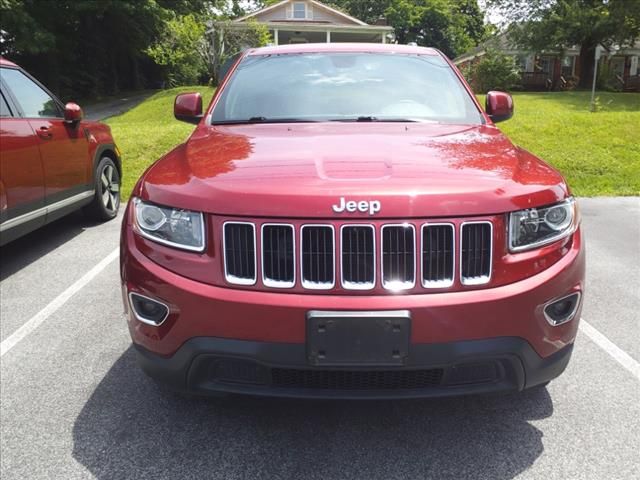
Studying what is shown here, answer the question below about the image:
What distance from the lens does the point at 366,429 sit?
8.51 feet

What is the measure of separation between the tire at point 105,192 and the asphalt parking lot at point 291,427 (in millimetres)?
2838

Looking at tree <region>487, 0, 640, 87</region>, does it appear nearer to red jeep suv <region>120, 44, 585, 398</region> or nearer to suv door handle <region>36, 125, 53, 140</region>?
suv door handle <region>36, 125, 53, 140</region>

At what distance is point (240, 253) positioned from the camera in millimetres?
2160

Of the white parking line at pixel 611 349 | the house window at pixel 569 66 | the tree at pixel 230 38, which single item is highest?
the tree at pixel 230 38

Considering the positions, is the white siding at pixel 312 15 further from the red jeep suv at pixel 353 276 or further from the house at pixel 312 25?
the red jeep suv at pixel 353 276

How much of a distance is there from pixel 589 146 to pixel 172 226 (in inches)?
383

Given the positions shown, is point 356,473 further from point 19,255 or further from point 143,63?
point 143,63

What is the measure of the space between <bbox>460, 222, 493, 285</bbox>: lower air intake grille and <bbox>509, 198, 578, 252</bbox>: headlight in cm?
10

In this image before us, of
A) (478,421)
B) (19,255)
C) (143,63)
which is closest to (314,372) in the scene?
(478,421)

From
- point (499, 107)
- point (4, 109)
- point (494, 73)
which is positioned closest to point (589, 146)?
point (499, 107)

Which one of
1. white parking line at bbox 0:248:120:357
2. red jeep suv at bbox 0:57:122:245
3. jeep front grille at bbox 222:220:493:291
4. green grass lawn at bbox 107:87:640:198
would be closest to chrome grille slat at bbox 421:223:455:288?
jeep front grille at bbox 222:220:493:291

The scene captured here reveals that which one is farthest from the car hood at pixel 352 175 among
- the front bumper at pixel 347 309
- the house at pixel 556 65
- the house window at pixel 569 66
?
the house window at pixel 569 66

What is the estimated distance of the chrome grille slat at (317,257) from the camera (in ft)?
6.92

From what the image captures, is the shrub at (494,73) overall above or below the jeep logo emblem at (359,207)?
below
